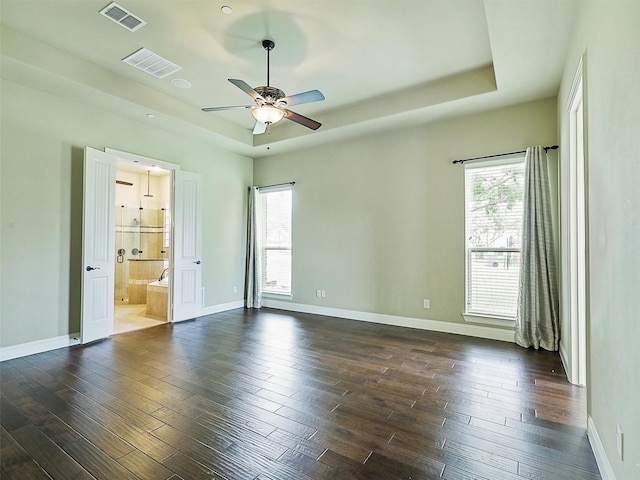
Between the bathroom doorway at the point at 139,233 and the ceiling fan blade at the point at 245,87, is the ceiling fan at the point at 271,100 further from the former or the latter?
the bathroom doorway at the point at 139,233

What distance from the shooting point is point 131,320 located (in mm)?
5621

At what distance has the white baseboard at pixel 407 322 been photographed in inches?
171

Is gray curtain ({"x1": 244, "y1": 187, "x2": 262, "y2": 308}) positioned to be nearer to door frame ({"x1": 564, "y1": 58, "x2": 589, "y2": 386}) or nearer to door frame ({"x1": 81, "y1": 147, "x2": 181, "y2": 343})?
door frame ({"x1": 81, "y1": 147, "x2": 181, "y2": 343})

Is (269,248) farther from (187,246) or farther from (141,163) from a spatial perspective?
(141,163)

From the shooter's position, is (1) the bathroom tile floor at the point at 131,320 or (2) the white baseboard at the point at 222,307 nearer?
(1) the bathroom tile floor at the point at 131,320

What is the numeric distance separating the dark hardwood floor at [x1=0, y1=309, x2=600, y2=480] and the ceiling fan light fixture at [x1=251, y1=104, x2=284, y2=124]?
102 inches

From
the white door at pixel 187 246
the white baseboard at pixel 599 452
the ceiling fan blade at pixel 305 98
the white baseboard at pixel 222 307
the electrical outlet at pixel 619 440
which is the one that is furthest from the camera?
the white baseboard at pixel 222 307

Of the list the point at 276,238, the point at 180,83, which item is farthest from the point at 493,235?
the point at 180,83

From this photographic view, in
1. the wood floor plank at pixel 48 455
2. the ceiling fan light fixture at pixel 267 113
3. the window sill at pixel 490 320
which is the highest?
the ceiling fan light fixture at pixel 267 113

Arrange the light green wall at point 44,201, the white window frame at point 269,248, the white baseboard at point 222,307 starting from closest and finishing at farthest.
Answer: the light green wall at point 44,201
the white baseboard at point 222,307
the white window frame at point 269,248

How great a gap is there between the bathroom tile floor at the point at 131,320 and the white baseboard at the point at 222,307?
2.27ft

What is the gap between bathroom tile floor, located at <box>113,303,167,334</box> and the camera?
508 centimetres

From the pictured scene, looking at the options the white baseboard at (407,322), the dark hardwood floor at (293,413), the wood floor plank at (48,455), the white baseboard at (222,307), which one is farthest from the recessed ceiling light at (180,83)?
the white baseboard at (407,322)

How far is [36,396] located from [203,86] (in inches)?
150
